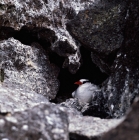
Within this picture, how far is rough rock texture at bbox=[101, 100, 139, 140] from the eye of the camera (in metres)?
1.54

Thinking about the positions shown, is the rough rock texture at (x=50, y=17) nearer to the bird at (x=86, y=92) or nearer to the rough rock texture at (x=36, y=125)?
the bird at (x=86, y=92)

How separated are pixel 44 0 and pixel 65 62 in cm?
88

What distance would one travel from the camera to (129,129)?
1560 millimetres

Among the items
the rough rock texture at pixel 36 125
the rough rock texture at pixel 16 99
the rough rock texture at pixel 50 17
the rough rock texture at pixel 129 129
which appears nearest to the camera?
the rough rock texture at pixel 129 129

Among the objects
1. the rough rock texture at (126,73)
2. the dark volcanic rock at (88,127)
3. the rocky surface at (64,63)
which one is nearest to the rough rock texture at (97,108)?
the rocky surface at (64,63)

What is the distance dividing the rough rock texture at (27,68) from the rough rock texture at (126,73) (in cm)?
111

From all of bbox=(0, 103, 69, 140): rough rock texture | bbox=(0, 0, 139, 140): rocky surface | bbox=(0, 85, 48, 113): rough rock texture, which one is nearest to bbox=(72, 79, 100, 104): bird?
bbox=(0, 0, 139, 140): rocky surface

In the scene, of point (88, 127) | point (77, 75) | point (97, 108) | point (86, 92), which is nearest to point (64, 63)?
point (77, 75)

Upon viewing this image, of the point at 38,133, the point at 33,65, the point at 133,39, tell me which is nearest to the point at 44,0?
the point at 33,65

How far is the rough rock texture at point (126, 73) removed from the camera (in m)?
3.07

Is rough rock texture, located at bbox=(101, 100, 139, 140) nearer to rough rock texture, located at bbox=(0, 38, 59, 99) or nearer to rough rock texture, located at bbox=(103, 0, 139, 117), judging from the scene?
rough rock texture, located at bbox=(103, 0, 139, 117)

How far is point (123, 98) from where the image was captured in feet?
10.2

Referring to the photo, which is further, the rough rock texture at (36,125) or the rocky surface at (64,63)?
the rocky surface at (64,63)

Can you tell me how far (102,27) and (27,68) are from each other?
3.93 feet
